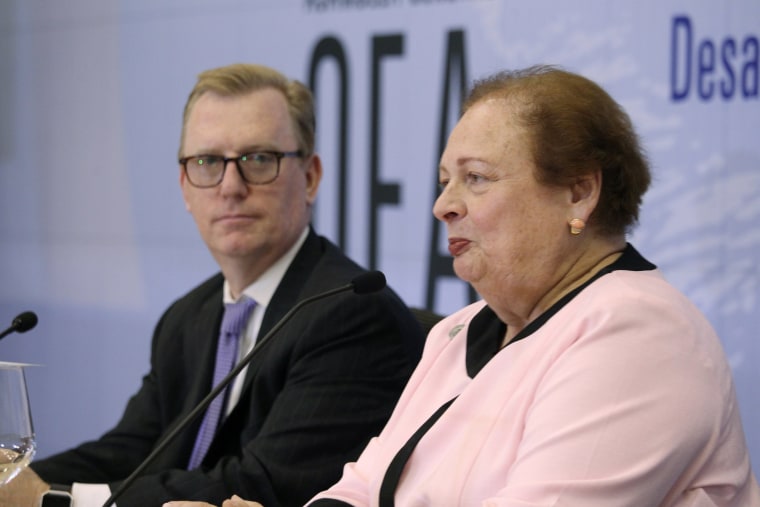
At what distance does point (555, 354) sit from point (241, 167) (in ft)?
3.94

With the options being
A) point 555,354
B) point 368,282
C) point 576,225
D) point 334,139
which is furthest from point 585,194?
point 334,139

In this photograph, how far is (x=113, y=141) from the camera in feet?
16.2

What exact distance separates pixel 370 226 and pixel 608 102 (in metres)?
2.25

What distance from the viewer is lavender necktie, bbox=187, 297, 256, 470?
2.40 metres

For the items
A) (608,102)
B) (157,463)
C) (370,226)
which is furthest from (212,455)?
(370,226)

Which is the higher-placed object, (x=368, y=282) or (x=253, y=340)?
(x=368, y=282)

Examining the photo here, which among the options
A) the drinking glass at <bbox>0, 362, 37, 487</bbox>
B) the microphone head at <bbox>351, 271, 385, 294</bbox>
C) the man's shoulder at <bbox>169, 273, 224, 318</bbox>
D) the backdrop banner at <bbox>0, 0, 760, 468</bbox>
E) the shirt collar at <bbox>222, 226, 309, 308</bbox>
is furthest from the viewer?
the backdrop banner at <bbox>0, 0, 760, 468</bbox>

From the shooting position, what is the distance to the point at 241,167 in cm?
256

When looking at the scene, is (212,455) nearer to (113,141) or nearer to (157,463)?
(157,463)

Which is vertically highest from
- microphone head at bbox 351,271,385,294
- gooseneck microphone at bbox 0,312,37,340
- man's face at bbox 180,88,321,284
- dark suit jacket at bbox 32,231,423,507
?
man's face at bbox 180,88,321,284

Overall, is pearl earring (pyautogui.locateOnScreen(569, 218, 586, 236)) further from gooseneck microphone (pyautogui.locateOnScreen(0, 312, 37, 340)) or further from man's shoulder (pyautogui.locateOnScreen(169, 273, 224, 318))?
man's shoulder (pyautogui.locateOnScreen(169, 273, 224, 318))

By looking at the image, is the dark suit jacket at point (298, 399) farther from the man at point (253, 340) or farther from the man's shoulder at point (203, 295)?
the man's shoulder at point (203, 295)

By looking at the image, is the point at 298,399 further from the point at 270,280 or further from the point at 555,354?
the point at 555,354

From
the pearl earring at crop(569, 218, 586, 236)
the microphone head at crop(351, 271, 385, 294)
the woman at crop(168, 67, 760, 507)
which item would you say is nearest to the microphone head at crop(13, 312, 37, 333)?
the woman at crop(168, 67, 760, 507)
